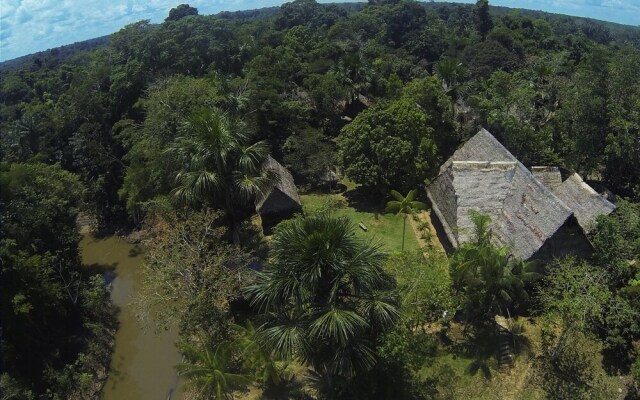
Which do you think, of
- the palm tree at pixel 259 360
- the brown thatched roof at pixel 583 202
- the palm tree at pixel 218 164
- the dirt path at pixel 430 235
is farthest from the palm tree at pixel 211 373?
the brown thatched roof at pixel 583 202

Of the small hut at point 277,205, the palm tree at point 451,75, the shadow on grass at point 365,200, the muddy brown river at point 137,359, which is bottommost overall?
the muddy brown river at point 137,359

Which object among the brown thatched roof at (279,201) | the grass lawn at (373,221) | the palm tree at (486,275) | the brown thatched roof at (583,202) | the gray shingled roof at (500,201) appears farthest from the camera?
the brown thatched roof at (279,201)

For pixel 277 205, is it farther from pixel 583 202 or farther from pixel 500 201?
pixel 583 202

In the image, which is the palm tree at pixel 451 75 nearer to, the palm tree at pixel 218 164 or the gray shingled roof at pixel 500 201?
the gray shingled roof at pixel 500 201

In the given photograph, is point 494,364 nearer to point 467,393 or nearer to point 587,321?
point 467,393

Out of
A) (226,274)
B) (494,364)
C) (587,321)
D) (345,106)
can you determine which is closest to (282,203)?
(226,274)

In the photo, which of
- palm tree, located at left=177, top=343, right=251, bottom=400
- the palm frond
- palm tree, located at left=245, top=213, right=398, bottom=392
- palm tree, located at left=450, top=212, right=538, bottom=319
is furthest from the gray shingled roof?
palm tree, located at left=177, top=343, right=251, bottom=400

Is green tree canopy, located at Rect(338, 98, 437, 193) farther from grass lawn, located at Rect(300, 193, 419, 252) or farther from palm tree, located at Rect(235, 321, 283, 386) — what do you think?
palm tree, located at Rect(235, 321, 283, 386)
